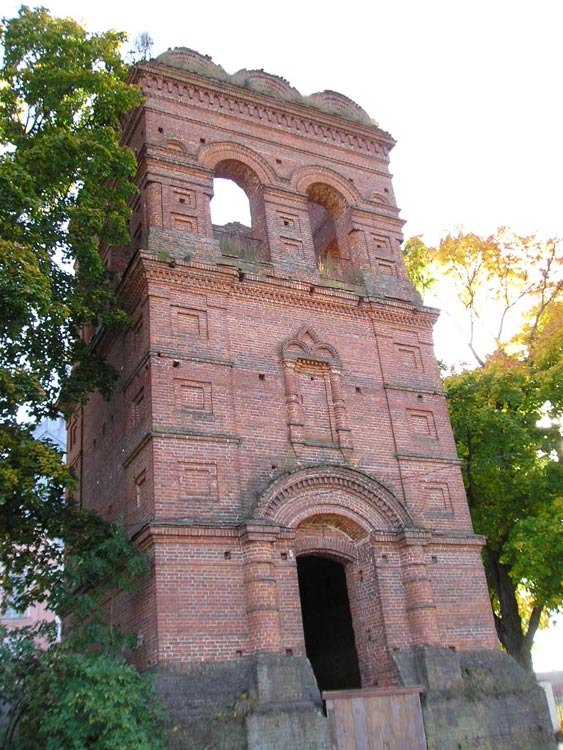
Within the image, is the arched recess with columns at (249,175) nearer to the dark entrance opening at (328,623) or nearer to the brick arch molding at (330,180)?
the brick arch molding at (330,180)

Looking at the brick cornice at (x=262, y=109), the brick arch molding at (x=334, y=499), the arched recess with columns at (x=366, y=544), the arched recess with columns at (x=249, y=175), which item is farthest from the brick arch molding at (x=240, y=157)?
the arched recess with columns at (x=366, y=544)

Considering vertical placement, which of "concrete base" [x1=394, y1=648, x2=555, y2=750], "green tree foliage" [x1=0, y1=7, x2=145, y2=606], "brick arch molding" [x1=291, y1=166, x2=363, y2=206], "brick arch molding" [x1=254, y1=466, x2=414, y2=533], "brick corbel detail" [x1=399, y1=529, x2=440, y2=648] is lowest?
"concrete base" [x1=394, y1=648, x2=555, y2=750]

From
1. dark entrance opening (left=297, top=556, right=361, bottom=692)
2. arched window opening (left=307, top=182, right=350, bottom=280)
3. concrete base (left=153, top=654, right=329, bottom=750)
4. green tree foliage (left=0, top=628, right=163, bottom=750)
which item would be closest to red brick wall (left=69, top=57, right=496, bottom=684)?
arched window opening (left=307, top=182, right=350, bottom=280)

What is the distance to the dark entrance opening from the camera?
16.5 m

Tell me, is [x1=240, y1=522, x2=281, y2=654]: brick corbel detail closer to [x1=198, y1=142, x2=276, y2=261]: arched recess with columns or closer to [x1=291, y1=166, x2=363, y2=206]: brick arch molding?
[x1=198, y1=142, x2=276, y2=261]: arched recess with columns

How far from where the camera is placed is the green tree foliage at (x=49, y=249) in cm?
1235

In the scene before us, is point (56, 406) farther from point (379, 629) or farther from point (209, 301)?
point (379, 629)

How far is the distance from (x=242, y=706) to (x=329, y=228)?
1301cm

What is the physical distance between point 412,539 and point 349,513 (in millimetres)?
1269

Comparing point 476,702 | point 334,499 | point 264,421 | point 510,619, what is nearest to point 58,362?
point 264,421

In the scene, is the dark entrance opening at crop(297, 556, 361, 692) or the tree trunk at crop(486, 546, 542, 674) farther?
the tree trunk at crop(486, 546, 542, 674)

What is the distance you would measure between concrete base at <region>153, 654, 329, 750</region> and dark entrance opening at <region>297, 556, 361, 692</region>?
4992mm

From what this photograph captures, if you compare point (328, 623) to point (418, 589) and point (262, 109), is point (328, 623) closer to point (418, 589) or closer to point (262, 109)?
point (418, 589)

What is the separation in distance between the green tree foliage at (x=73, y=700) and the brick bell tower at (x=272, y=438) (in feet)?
2.08
